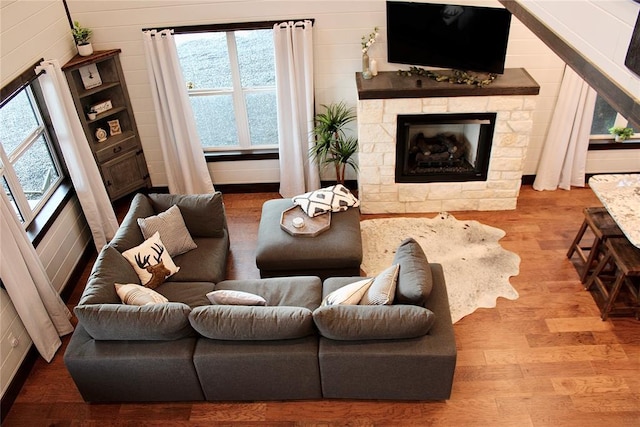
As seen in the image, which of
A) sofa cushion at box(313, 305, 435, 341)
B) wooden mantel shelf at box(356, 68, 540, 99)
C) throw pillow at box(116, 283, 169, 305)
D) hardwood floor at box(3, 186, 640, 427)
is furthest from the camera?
wooden mantel shelf at box(356, 68, 540, 99)

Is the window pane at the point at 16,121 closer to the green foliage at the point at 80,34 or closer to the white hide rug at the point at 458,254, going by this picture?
the green foliage at the point at 80,34

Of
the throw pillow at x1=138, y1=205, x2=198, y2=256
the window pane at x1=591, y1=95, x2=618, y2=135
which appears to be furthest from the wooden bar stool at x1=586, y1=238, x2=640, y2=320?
the throw pillow at x1=138, y1=205, x2=198, y2=256

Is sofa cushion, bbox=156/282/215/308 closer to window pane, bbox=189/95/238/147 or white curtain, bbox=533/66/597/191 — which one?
window pane, bbox=189/95/238/147

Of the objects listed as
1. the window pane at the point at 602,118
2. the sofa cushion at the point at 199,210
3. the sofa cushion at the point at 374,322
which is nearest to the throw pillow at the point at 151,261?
the sofa cushion at the point at 199,210

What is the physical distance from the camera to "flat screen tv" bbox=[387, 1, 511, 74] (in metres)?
4.67

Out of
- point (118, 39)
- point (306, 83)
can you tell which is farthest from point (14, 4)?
point (306, 83)

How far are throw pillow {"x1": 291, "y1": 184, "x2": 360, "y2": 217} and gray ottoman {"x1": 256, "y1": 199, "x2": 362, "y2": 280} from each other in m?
0.23

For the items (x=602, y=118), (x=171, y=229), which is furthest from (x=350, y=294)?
(x=602, y=118)

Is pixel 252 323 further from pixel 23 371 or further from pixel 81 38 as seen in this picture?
pixel 81 38

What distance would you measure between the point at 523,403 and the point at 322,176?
129 inches

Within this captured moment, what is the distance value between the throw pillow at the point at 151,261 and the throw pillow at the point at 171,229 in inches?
3.7

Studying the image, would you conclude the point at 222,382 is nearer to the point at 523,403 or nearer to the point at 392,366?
the point at 392,366

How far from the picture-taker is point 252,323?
3.37 metres

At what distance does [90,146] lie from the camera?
5297 millimetres
